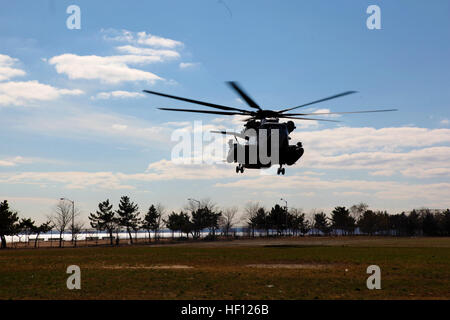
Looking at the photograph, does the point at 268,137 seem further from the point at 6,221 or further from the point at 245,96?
the point at 6,221

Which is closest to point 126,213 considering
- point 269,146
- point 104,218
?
point 104,218

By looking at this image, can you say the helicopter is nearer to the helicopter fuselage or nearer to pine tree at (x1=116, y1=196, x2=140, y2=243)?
the helicopter fuselage

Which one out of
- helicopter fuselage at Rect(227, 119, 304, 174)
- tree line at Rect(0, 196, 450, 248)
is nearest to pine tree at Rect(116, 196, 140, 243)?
tree line at Rect(0, 196, 450, 248)

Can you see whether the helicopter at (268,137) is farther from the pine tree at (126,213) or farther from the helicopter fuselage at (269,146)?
the pine tree at (126,213)

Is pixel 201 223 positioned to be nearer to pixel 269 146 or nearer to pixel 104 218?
pixel 104 218

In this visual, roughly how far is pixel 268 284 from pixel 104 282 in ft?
23.8

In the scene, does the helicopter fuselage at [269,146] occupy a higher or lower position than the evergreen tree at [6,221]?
higher

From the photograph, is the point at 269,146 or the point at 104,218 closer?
the point at 269,146

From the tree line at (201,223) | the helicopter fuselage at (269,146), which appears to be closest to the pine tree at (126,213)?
the tree line at (201,223)

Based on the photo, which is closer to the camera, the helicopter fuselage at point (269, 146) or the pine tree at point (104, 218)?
the helicopter fuselage at point (269, 146)

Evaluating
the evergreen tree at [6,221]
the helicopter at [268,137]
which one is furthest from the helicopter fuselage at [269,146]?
the evergreen tree at [6,221]

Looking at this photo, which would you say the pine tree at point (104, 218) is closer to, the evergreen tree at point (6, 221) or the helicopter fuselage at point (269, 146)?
the evergreen tree at point (6, 221)

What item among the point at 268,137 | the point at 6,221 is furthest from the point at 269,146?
the point at 6,221

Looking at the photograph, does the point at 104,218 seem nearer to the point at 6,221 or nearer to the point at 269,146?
the point at 6,221
